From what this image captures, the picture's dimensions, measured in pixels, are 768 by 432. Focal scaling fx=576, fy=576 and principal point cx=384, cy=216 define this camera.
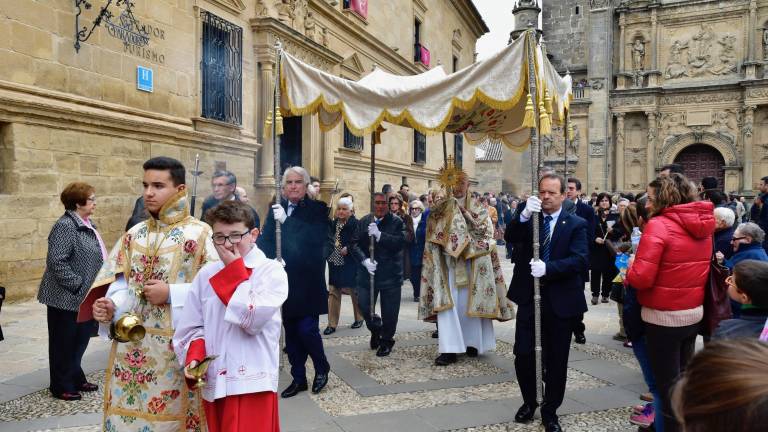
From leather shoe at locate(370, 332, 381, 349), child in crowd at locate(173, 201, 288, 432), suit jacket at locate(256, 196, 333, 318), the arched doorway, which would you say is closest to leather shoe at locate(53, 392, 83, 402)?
suit jacket at locate(256, 196, 333, 318)

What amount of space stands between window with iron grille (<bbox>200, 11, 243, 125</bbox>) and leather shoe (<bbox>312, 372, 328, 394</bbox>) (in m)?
7.71

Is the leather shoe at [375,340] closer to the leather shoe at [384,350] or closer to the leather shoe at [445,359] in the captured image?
the leather shoe at [384,350]

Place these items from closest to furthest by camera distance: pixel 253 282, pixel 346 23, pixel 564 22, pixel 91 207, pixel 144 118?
pixel 253 282
pixel 91 207
pixel 144 118
pixel 346 23
pixel 564 22

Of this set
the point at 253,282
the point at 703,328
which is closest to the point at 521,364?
the point at 703,328

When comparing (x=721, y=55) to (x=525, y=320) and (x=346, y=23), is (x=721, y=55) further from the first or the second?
(x=525, y=320)

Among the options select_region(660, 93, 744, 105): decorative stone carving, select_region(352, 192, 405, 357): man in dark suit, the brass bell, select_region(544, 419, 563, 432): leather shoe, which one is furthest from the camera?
select_region(660, 93, 744, 105): decorative stone carving

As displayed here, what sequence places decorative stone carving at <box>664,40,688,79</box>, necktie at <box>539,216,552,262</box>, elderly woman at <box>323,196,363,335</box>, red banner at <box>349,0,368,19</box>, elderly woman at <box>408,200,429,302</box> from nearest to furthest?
necktie at <box>539,216,552,262</box>, elderly woman at <box>323,196,363,335</box>, elderly woman at <box>408,200,429,302</box>, red banner at <box>349,0,368,19</box>, decorative stone carving at <box>664,40,688,79</box>

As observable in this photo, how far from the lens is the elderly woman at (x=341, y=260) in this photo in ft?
24.5

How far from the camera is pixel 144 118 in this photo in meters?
9.91

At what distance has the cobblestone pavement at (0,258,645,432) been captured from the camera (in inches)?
177

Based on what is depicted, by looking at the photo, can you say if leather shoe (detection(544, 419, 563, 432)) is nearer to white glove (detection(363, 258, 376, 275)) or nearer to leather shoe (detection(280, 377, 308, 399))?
leather shoe (detection(280, 377, 308, 399))

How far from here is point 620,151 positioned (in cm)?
3070

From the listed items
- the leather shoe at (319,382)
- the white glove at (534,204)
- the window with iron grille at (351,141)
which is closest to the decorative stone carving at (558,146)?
the window with iron grille at (351,141)

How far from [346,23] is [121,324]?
15402mm
